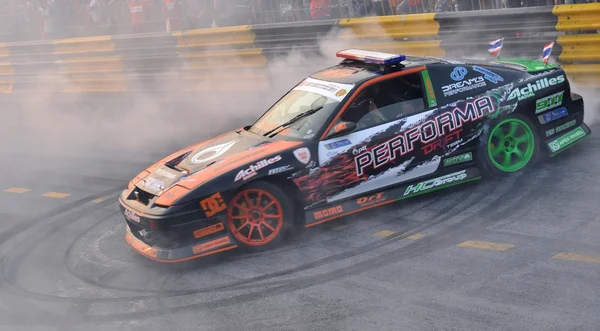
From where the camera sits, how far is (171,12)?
17.2 m

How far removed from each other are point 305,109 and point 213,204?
1531 millimetres

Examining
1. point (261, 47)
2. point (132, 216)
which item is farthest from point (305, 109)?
Result: point (261, 47)

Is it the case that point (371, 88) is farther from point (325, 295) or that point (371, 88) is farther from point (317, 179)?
point (325, 295)

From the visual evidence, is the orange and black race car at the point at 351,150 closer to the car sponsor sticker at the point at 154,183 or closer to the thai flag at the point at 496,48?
the car sponsor sticker at the point at 154,183

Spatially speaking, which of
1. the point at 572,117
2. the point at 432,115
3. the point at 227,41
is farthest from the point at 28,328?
the point at 227,41

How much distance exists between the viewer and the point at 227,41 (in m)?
15.0

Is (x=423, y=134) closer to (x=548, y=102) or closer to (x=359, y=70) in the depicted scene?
(x=359, y=70)

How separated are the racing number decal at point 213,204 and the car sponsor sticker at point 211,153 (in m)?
0.65

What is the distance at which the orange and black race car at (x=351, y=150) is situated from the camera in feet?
23.9

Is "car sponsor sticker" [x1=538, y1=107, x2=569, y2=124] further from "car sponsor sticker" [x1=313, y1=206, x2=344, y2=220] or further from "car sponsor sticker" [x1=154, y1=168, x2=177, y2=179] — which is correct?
"car sponsor sticker" [x1=154, y1=168, x2=177, y2=179]

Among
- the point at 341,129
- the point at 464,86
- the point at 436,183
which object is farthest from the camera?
the point at 464,86


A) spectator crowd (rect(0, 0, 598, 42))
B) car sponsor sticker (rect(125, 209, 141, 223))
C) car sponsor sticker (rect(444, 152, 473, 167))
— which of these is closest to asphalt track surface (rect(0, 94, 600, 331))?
car sponsor sticker (rect(444, 152, 473, 167))

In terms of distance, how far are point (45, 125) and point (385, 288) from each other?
35.4ft

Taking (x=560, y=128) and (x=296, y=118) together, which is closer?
(x=296, y=118)
